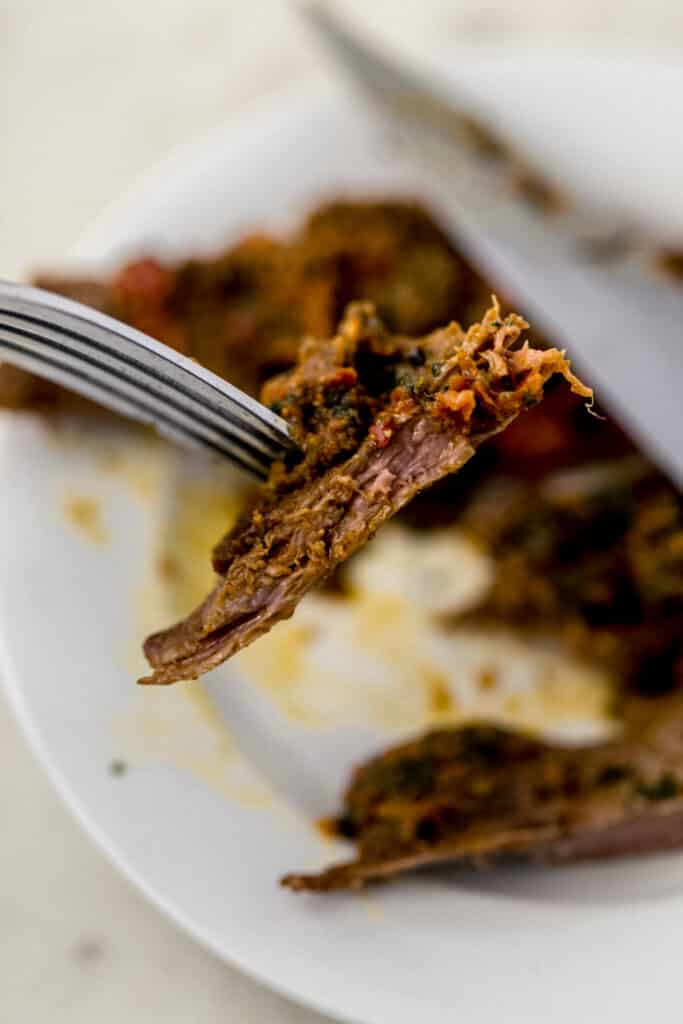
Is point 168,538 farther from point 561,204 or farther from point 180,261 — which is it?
point 561,204

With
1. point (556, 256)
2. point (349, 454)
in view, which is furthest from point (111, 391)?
point (556, 256)

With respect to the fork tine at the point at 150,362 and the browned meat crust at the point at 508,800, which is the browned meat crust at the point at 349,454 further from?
the browned meat crust at the point at 508,800

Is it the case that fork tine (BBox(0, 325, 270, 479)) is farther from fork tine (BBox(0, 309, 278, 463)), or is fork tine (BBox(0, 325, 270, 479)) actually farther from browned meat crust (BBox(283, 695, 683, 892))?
browned meat crust (BBox(283, 695, 683, 892))

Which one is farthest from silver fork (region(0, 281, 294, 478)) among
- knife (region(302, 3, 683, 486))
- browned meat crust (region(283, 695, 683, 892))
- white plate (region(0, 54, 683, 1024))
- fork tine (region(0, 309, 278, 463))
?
knife (region(302, 3, 683, 486))

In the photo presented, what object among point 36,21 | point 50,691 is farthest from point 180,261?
point 36,21

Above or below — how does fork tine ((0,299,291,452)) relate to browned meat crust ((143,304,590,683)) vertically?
above

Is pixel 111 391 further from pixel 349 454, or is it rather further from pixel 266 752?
pixel 266 752

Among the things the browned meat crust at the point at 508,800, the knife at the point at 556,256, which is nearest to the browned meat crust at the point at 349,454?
the browned meat crust at the point at 508,800
